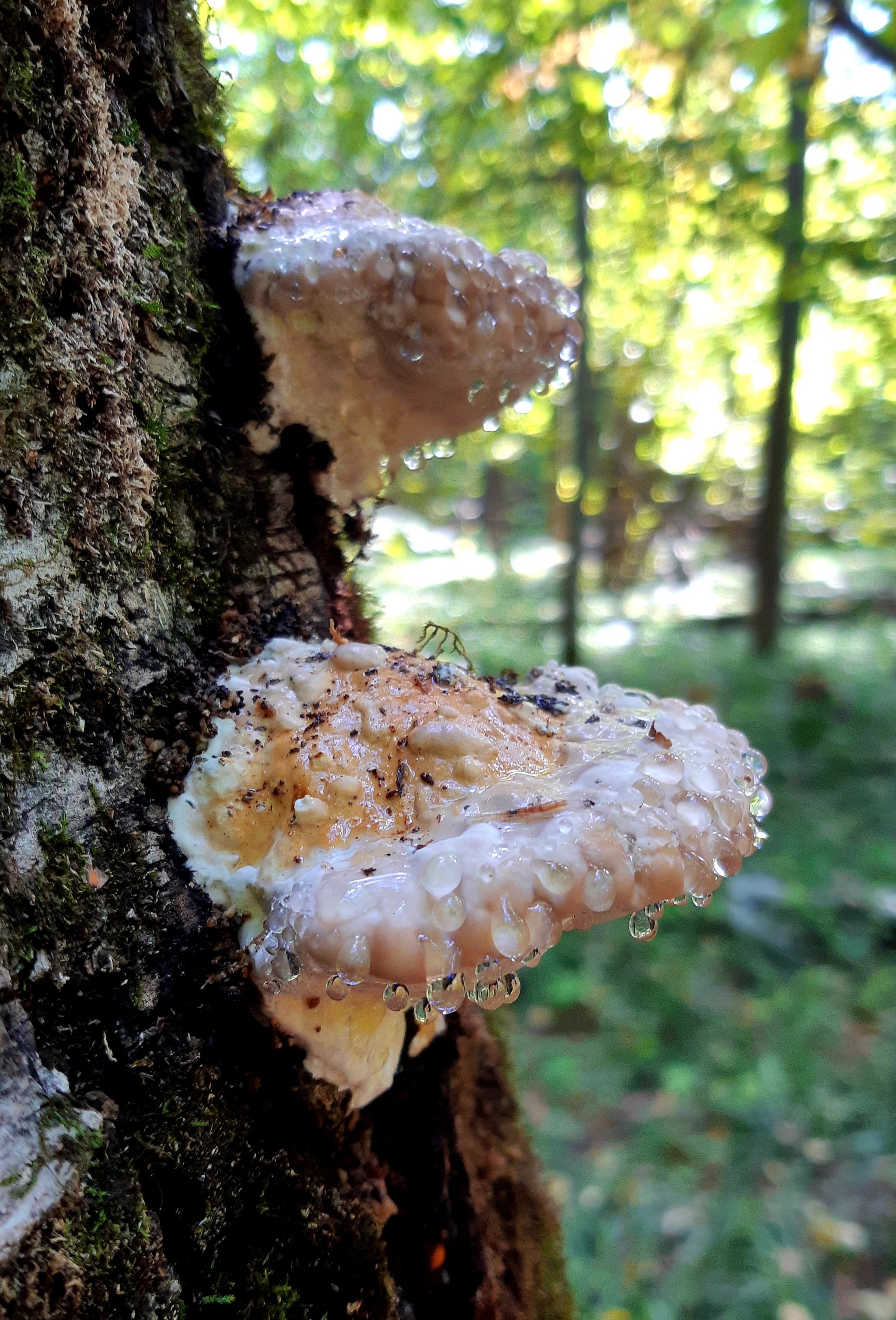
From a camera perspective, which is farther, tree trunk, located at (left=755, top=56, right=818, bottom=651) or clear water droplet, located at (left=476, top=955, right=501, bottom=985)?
tree trunk, located at (left=755, top=56, right=818, bottom=651)

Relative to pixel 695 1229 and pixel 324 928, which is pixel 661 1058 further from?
pixel 324 928

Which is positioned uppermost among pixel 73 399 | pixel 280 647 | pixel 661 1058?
pixel 73 399

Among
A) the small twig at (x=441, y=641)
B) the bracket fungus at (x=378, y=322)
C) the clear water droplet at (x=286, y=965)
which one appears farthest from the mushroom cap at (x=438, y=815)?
the bracket fungus at (x=378, y=322)

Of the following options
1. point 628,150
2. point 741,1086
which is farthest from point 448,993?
point 628,150

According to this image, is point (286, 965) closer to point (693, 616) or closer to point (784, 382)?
point (784, 382)

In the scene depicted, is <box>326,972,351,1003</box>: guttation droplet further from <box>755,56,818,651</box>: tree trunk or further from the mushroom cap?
<box>755,56,818,651</box>: tree trunk

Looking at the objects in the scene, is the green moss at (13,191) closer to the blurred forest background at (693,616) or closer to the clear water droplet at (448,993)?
the blurred forest background at (693,616)

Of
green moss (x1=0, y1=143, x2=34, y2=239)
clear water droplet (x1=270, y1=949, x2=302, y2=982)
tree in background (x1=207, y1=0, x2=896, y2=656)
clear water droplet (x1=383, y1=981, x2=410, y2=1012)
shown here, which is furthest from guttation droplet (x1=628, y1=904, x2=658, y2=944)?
tree in background (x1=207, y1=0, x2=896, y2=656)

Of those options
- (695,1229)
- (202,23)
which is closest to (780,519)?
(695,1229)
